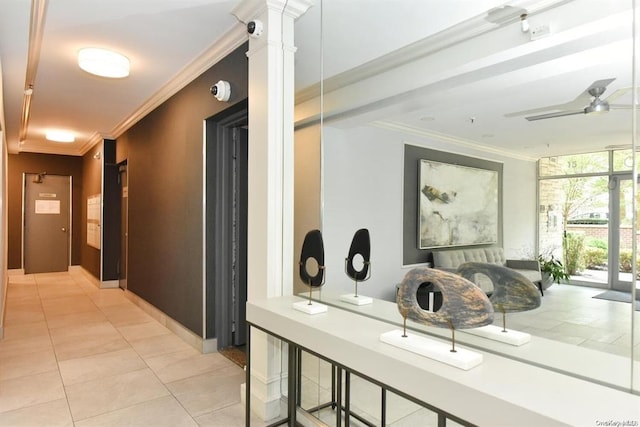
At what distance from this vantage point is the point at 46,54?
3193 millimetres

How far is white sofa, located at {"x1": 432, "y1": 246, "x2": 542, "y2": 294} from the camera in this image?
56.9 inches

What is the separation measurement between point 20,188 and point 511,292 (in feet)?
30.6

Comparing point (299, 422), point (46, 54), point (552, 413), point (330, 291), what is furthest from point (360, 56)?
point (46, 54)

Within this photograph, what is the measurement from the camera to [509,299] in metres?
1.43

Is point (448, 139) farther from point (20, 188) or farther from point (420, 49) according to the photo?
point (20, 188)

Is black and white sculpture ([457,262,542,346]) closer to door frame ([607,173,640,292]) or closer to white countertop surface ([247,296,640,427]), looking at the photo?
white countertop surface ([247,296,640,427])

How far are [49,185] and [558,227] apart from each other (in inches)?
373

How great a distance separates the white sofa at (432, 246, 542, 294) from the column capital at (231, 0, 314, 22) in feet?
5.58

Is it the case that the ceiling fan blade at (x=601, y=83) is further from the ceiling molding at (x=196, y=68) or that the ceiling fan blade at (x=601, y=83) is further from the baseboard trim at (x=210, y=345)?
the baseboard trim at (x=210, y=345)

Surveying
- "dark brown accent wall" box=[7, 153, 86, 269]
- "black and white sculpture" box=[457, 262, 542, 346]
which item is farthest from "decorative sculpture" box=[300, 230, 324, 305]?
"dark brown accent wall" box=[7, 153, 86, 269]

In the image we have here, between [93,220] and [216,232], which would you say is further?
[93,220]

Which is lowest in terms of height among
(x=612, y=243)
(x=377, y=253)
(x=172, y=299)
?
(x=172, y=299)

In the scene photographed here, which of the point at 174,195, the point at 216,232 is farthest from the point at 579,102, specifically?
the point at 174,195

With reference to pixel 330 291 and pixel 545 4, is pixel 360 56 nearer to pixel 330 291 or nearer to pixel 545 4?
pixel 545 4
